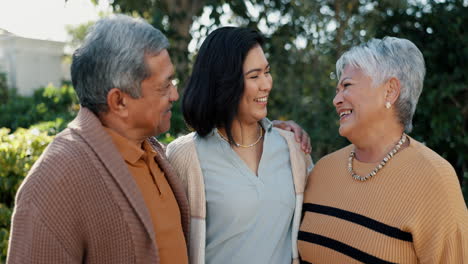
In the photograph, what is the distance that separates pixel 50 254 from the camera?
5.22 ft

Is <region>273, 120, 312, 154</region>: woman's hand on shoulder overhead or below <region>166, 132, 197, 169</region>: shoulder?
overhead

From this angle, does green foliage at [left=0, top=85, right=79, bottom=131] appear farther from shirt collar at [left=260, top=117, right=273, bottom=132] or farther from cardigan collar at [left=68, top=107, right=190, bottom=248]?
cardigan collar at [left=68, top=107, right=190, bottom=248]

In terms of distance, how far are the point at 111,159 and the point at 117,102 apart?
0.24m

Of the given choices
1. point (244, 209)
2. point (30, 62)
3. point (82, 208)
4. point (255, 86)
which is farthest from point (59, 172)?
point (30, 62)

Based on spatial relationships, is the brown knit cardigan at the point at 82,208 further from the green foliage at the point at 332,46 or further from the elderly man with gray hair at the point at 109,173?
the green foliage at the point at 332,46

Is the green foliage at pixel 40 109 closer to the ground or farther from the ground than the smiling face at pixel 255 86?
closer to the ground

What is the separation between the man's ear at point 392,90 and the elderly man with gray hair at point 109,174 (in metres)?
0.98

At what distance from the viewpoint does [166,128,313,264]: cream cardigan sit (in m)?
2.28

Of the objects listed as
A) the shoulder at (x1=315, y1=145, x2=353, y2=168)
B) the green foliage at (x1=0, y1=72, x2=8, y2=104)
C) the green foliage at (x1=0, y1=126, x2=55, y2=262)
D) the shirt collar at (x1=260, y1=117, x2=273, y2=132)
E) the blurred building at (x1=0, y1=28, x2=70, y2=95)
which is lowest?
the blurred building at (x1=0, y1=28, x2=70, y2=95)

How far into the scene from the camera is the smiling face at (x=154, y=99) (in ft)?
6.37

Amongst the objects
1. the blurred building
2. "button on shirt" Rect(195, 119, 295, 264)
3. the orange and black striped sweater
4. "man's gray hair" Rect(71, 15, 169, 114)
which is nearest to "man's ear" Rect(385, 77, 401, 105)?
the orange and black striped sweater

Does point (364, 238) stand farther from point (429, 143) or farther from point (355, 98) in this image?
point (429, 143)

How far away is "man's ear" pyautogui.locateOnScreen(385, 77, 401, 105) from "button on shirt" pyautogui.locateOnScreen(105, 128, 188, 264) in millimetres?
1098

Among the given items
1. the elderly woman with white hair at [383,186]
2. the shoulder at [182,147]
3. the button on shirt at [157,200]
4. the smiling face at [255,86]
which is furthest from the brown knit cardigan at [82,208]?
the elderly woman with white hair at [383,186]
